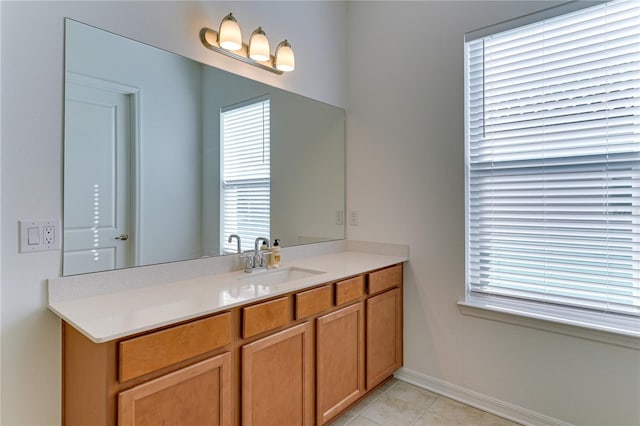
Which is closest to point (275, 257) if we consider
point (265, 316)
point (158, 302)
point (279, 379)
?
point (265, 316)

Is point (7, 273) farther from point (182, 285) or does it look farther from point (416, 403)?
point (416, 403)

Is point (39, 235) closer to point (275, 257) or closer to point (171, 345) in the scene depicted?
point (171, 345)

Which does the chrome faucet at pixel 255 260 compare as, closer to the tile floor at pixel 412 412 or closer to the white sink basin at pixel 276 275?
the white sink basin at pixel 276 275

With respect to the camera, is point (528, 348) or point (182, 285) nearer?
point (182, 285)

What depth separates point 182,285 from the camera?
1637mm

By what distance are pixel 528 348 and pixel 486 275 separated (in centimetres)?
46

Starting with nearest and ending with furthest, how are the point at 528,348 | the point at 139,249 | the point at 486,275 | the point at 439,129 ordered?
the point at 139,249 < the point at 528,348 < the point at 486,275 < the point at 439,129

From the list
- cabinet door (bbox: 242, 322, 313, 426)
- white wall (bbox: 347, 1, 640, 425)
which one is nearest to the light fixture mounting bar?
white wall (bbox: 347, 1, 640, 425)

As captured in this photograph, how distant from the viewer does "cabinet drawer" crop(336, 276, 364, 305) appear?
1.88 m

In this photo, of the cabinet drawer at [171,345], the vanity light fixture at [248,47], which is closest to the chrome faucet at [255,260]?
the cabinet drawer at [171,345]

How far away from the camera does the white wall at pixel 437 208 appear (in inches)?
70.9

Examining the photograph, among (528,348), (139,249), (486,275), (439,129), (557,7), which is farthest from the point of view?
(439,129)

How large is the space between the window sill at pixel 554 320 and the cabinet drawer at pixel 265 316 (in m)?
1.23

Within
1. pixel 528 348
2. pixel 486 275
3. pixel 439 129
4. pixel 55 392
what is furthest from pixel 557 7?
pixel 55 392
